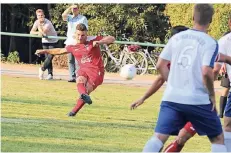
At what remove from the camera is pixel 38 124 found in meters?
11.5

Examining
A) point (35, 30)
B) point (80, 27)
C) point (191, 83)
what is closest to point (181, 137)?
point (191, 83)

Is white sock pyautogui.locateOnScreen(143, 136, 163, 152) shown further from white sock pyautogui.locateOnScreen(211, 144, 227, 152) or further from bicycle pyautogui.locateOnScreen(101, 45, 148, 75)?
bicycle pyautogui.locateOnScreen(101, 45, 148, 75)

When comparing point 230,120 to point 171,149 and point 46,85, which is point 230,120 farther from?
point 46,85

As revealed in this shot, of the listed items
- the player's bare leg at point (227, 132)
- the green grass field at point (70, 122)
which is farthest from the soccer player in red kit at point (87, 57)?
the player's bare leg at point (227, 132)

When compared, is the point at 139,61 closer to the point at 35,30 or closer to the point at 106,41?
the point at 35,30

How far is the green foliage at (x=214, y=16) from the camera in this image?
2400cm

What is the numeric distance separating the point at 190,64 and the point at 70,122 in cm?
484

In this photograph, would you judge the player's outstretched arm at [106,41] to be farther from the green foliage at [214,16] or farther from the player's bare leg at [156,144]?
the green foliage at [214,16]

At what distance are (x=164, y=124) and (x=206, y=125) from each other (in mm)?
408

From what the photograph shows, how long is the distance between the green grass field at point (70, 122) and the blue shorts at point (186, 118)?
6.57 feet

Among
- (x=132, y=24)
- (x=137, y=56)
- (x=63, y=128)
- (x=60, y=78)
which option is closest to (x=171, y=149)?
(x=63, y=128)

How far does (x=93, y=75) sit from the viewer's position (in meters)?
13.2

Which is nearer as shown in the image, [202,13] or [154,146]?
[202,13]

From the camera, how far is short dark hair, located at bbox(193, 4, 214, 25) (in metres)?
7.29
